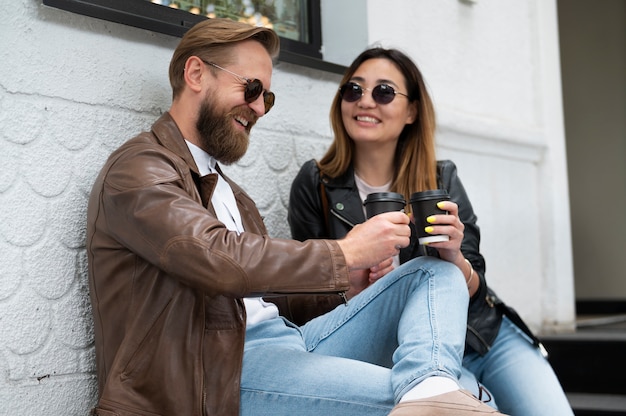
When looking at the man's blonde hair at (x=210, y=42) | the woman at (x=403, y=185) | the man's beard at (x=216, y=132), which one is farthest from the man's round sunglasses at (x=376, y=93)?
the man's beard at (x=216, y=132)

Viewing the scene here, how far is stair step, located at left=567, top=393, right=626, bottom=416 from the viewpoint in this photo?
150 inches

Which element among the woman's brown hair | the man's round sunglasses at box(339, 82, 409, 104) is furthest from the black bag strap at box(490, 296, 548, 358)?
the man's round sunglasses at box(339, 82, 409, 104)

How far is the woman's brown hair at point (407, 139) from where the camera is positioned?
343 centimetres

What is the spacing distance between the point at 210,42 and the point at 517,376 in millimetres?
1790

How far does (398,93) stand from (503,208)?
184 centimetres

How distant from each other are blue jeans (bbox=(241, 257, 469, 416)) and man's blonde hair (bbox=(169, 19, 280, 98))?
2.88 feet

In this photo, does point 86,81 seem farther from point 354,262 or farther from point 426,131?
point 426,131

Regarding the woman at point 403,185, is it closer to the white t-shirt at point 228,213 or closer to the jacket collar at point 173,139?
the white t-shirt at point 228,213

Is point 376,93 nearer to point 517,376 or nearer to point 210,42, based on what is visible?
point 210,42

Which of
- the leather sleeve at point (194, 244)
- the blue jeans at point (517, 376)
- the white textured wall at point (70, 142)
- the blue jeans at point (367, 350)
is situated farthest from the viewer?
the blue jeans at point (517, 376)

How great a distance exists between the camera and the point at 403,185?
3404 mm

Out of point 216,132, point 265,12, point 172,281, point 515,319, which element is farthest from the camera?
point 265,12

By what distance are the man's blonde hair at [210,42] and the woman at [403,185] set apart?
84cm

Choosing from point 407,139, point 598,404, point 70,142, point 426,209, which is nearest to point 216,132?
point 70,142
